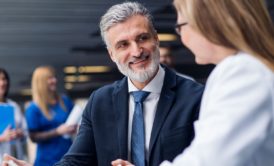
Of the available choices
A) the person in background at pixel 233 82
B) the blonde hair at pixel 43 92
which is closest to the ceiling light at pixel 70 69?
the blonde hair at pixel 43 92

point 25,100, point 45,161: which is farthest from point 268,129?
point 25,100

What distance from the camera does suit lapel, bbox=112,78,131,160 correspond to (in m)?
2.02

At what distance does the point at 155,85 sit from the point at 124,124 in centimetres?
17

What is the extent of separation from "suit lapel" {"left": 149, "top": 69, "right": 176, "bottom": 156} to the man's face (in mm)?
60

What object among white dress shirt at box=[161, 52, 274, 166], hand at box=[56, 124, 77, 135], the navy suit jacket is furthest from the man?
hand at box=[56, 124, 77, 135]

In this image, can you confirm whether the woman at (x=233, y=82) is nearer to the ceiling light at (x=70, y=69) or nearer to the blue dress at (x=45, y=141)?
the blue dress at (x=45, y=141)

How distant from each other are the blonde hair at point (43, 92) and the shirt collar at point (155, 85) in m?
2.89

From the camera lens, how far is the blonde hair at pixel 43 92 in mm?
4949

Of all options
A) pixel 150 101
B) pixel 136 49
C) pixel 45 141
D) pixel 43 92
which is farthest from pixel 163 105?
pixel 43 92

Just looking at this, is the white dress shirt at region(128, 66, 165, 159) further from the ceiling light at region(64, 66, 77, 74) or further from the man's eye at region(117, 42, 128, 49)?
the ceiling light at region(64, 66, 77, 74)

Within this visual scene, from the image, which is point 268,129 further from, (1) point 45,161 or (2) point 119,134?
(1) point 45,161

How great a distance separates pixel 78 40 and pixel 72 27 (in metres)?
0.19

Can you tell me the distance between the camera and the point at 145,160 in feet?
6.51

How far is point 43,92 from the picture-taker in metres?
5.03
